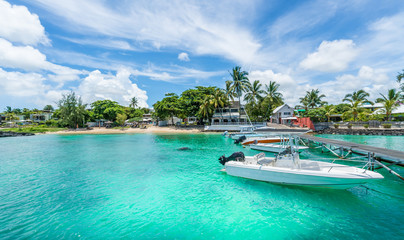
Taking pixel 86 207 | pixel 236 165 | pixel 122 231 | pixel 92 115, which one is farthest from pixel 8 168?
pixel 92 115

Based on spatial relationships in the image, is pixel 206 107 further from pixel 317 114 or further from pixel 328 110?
pixel 328 110

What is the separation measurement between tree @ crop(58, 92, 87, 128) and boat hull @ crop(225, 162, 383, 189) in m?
67.3

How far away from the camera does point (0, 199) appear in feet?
33.8

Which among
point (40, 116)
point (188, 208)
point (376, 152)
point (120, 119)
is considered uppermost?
point (40, 116)

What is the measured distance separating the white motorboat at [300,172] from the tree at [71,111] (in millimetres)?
67290

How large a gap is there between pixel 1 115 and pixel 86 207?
121873 millimetres

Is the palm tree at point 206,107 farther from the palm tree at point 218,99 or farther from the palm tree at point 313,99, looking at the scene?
the palm tree at point 313,99

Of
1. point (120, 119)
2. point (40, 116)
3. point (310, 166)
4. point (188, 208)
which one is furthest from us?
point (40, 116)

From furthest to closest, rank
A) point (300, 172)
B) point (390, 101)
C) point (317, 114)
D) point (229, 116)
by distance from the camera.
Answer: point (229, 116) → point (317, 114) → point (390, 101) → point (300, 172)

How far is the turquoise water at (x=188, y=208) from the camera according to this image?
7.11 m

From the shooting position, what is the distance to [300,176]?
10.2 meters

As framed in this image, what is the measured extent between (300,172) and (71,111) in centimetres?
7362

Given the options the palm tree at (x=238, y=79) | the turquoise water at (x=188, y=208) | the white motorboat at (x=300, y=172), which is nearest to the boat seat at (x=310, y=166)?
the white motorboat at (x=300, y=172)

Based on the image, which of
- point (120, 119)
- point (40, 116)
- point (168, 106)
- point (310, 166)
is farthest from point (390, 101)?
point (40, 116)
